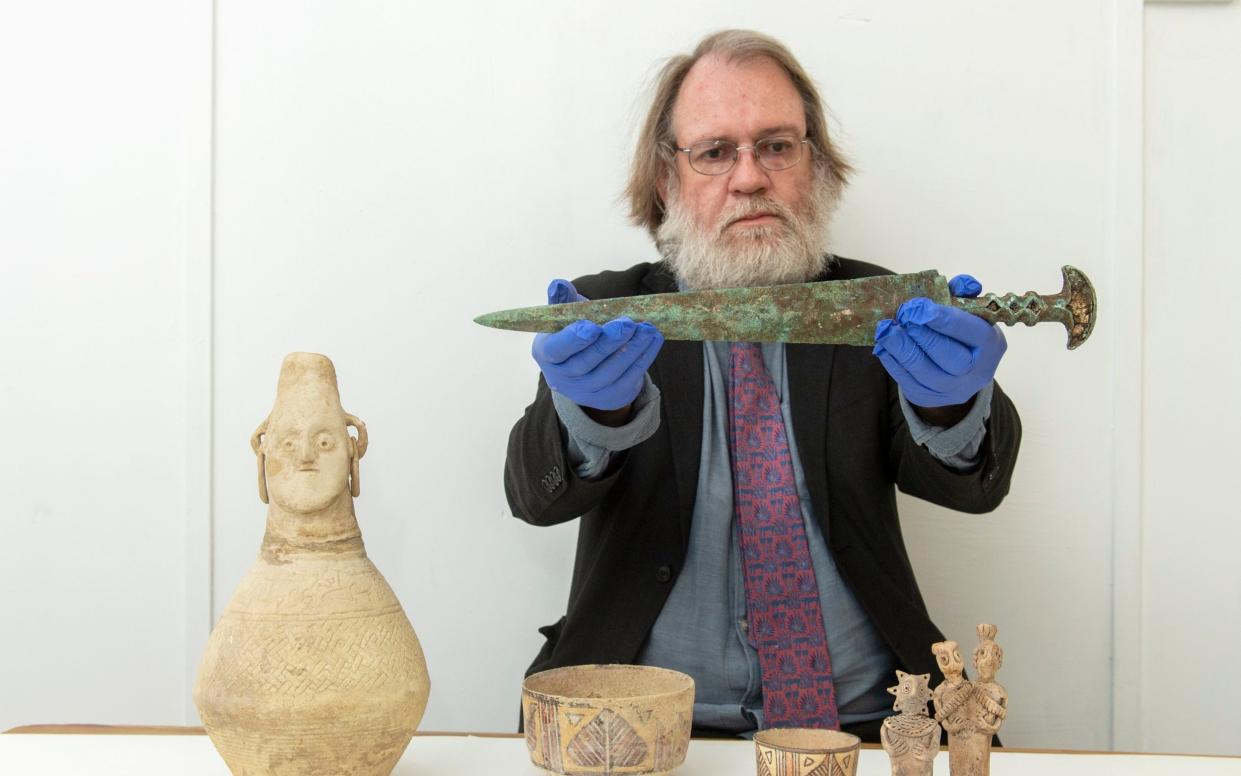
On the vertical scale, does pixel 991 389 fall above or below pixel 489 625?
above

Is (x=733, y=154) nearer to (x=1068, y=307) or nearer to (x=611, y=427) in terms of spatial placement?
(x=611, y=427)

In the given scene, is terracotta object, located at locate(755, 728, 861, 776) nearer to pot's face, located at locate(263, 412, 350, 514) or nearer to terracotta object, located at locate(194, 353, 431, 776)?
terracotta object, located at locate(194, 353, 431, 776)

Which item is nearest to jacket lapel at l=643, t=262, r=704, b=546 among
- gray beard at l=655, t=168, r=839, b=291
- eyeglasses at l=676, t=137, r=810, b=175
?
gray beard at l=655, t=168, r=839, b=291

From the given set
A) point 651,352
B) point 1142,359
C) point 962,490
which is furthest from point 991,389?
point 1142,359

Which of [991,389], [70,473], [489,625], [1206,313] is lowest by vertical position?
[489,625]

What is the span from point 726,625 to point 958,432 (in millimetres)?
466

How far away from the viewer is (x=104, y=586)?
6.71 ft

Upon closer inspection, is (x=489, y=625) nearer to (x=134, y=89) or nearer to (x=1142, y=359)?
(x=134, y=89)

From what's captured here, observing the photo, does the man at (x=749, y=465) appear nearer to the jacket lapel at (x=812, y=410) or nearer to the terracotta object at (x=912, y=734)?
the jacket lapel at (x=812, y=410)

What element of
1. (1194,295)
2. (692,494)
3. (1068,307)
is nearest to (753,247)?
(692,494)

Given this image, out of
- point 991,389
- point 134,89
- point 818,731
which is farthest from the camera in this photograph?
point 134,89

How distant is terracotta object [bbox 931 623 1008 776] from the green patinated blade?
0.40 m

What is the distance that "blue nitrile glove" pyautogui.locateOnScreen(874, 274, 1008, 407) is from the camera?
4.04 ft

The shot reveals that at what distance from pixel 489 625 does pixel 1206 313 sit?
4.75ft
